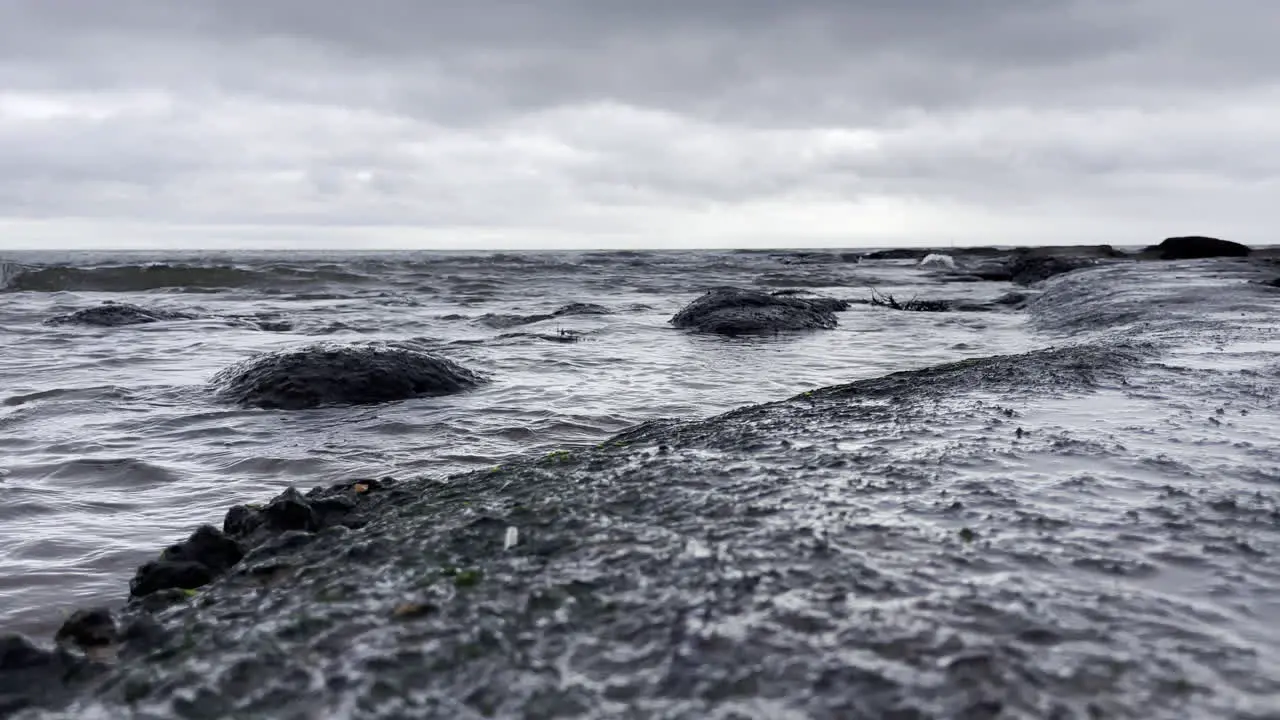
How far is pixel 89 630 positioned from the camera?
186cm

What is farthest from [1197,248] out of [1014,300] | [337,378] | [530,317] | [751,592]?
[751,592]

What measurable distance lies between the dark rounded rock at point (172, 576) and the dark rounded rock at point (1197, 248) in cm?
2868

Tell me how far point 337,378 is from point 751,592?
4.74m

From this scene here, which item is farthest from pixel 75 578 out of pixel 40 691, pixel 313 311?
pixel 313 311

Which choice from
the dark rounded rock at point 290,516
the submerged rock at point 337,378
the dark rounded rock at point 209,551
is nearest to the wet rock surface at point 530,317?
the submerged rock at point 337,378

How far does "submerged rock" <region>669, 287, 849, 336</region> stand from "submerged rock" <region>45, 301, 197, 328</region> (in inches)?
284

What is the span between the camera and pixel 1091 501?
2.44m

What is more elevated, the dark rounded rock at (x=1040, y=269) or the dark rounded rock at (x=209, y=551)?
Result: the dark rounded rock at (x=1040, y=269)

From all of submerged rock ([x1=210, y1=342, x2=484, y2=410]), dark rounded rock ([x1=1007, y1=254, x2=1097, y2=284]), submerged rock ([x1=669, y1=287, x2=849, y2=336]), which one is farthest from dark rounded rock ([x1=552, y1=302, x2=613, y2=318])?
dark rounded rock ([x1=1007, y1=254, x2=1097, y2=284])

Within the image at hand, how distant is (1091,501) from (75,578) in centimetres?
312

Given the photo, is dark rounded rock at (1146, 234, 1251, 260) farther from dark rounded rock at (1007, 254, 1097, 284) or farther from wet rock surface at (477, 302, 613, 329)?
wet rock surface at (477, 302, 613, 329)

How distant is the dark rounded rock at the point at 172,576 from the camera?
2.32m

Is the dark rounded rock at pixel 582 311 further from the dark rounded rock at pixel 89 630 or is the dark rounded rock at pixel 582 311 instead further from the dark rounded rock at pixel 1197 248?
the dark rounded rock at pixel 1197 248

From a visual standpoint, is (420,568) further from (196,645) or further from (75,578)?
(75,578)
